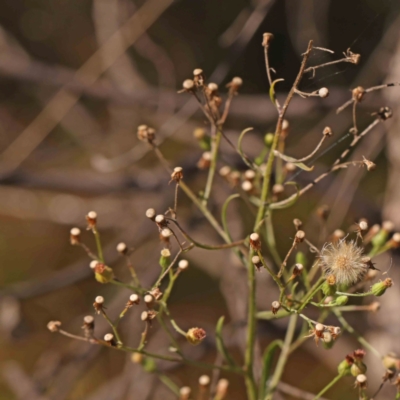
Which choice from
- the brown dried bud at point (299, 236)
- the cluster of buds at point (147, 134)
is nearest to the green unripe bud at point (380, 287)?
the brown dried bud at point (299, 236)

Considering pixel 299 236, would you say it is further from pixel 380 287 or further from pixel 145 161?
pixel 145 161

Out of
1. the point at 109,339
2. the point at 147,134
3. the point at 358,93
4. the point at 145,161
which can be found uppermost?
the point at 145,161

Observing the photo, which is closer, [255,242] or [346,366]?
[255,242]

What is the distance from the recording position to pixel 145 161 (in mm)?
4742

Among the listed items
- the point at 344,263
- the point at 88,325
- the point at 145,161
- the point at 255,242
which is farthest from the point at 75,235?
the point at 145,161

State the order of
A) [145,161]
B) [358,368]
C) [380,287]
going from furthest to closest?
[145,161] → [358,368] → [380,287]

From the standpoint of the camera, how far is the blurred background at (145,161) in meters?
2.08

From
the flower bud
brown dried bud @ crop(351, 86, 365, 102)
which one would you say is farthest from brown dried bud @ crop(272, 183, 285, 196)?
the flower bud

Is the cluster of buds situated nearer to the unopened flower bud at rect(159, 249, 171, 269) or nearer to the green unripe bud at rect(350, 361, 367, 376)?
the unopened flower bud at rect(159, 249, 171, 269)

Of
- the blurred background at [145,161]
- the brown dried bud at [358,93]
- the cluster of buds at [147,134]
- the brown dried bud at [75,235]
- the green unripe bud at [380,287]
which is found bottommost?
the brown dried bud at [75,235]

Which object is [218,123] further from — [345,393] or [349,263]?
[345,393]

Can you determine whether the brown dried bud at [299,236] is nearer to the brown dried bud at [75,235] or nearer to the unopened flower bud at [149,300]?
the unopened flower bud at [149,300]

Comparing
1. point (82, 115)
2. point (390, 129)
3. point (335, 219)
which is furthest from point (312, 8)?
point (82, 115)

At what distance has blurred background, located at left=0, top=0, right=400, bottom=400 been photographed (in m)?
2.08
